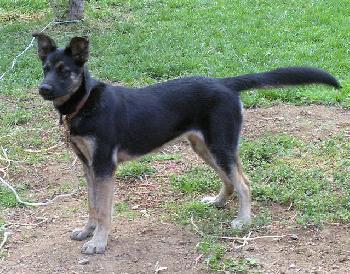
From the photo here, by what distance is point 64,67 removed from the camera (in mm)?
5070

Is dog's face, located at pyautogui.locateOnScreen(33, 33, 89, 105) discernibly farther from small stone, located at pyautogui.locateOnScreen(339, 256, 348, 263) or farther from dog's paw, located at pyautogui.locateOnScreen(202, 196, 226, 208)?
small stone, located at pyautogui.locateOnScreen(339, 256, 348, 263)

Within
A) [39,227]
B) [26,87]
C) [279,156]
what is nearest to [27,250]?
[39,227]

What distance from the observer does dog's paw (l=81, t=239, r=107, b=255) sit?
527 cm

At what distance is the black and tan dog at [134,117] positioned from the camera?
5.14m

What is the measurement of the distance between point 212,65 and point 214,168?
13.7 ft

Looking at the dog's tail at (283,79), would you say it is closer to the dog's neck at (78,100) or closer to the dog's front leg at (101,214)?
the dog's neck at (78,100)

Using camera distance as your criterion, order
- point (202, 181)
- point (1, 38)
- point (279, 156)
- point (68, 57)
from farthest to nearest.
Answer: point (1, 38) → point (279, 156) → point (202, 181) → point (68, 57)

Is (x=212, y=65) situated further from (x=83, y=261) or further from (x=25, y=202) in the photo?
(x=83, y=261)

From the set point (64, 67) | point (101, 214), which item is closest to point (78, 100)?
point (64, 67)

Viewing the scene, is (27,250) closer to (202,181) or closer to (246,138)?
(202,181)

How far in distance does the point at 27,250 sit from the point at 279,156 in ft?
9.28

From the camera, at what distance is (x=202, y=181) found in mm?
6492

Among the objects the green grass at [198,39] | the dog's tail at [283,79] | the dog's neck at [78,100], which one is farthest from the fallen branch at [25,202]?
the green grass at [198,39]

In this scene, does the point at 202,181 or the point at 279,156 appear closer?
the point at 202,181
